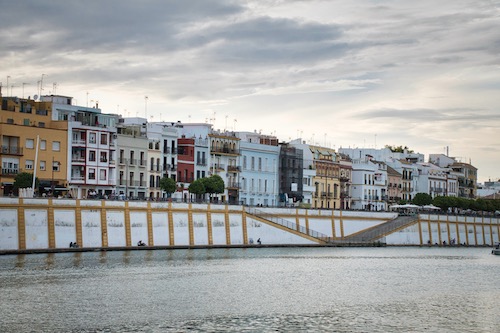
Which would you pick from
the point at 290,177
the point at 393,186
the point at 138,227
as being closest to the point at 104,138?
the point at 138,227

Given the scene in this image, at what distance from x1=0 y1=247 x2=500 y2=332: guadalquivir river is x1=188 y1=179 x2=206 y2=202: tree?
23.9 meters

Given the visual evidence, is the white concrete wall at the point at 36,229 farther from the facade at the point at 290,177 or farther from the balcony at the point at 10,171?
the facade at the point at 290,177

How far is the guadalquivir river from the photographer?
5497 cm

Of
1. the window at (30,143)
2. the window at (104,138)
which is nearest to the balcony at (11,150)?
the window at (30,143)

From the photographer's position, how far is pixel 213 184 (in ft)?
417

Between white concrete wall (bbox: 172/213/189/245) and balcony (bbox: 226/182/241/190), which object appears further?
balcony (bbox: 226/182/241/190)

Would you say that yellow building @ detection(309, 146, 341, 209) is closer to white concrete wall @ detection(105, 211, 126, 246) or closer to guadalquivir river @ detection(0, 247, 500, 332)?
guadalquivir river @ detection(0, 247, 500, 332)

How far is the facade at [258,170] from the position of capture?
477 feet

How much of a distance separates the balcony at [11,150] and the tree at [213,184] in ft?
83.4

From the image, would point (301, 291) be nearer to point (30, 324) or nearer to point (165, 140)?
point (30, 324)

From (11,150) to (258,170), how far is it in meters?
47.0

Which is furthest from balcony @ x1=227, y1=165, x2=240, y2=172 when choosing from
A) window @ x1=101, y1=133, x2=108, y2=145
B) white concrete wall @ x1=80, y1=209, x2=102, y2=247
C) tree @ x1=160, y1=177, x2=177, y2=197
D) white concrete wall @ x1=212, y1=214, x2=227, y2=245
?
white concrete wall @ x1=80, y1=209, x2=102, y2=247

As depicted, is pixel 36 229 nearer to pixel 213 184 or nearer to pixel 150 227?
pixel 150 227

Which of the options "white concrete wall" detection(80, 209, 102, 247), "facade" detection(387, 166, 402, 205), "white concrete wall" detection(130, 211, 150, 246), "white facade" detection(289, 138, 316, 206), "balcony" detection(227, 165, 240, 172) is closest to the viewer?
"white concrete wall" detection(80, 209, 102, 247)
